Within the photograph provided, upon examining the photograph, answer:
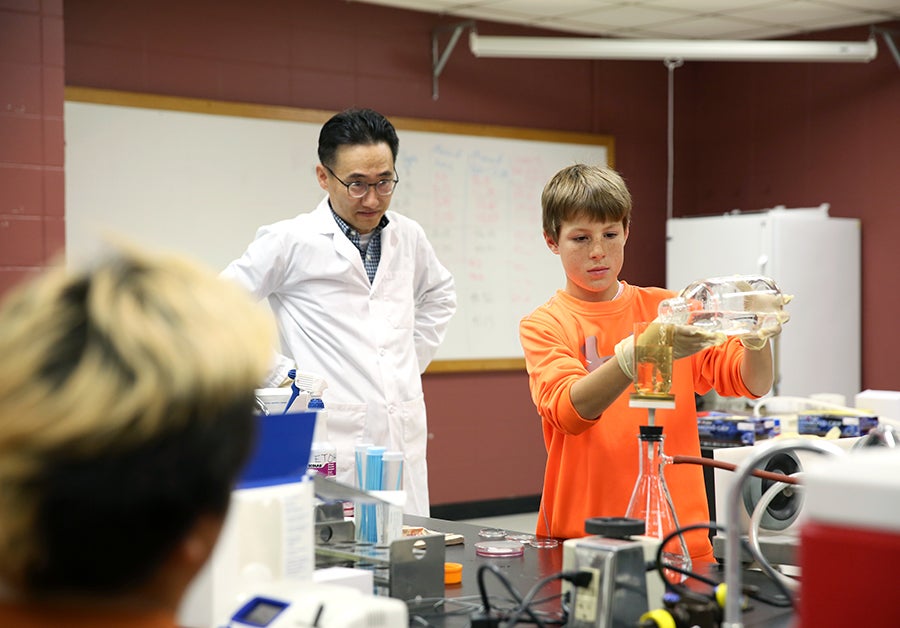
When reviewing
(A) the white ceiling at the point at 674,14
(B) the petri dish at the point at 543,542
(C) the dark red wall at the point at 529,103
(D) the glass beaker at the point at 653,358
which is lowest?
(B) the petri dish at the point at 543,542

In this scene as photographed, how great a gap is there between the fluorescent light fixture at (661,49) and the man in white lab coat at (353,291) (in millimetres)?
2522

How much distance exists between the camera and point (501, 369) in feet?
19.9

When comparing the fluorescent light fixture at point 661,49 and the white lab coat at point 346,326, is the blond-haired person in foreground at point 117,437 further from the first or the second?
the fluorescent light fixture at point 661,49

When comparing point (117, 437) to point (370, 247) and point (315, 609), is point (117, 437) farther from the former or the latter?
point (370, 247)

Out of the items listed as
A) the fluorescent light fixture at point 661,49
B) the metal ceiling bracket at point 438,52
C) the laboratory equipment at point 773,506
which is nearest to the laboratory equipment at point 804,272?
the fluorescent light fixture at point 661,49

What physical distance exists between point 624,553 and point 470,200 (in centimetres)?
456

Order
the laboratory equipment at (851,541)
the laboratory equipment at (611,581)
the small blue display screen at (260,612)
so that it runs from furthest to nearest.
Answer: the laboratory equipment at (611,581), the small blue display screen at (260,612), the laboratory equipment at (851,541)

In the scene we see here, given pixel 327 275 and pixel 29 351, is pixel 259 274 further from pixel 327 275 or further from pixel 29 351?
pixel 29 351

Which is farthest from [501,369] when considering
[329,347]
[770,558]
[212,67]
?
[770,558]

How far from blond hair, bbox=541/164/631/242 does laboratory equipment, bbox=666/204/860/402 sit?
3.71 m

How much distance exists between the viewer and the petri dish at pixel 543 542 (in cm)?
204

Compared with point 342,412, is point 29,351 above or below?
above

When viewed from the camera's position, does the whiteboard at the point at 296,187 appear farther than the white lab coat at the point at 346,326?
Yes

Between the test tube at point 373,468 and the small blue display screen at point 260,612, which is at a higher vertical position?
the test tube at point 373,468
